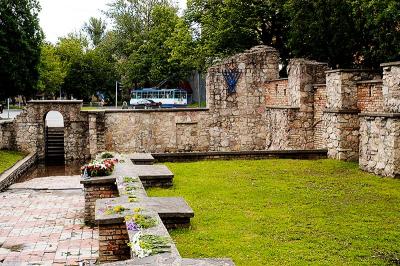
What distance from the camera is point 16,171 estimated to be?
21109mm

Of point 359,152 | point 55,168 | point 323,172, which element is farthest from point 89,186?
point 55,168

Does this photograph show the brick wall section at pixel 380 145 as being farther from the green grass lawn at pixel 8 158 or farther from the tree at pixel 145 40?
the tree at pixel 145 40

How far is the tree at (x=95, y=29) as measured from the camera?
77312 mm

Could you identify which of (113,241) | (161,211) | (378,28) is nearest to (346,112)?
(161,211)

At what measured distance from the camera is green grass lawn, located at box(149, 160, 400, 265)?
6.27 m

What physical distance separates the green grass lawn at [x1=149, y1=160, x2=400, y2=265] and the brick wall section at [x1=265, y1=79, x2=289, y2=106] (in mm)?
7510

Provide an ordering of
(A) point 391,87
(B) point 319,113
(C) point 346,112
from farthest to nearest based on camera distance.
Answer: (B) point 319,113 → (C) point 346,112 → (A) point 391,87

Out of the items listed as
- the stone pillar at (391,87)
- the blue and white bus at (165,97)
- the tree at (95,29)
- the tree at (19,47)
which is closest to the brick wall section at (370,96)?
the stone pillar at (391,87)

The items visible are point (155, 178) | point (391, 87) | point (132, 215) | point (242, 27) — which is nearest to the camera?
point (132, 215)

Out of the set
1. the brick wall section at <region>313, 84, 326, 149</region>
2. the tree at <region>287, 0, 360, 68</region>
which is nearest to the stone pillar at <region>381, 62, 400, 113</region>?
the brick wall section at <region>313, 84, 326, 149</region>

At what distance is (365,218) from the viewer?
25.9 feet

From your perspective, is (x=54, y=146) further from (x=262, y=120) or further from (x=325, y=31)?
(x=325, y=31)

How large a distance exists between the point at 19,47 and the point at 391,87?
2842 centimetres

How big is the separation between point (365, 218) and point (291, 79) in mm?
11273
